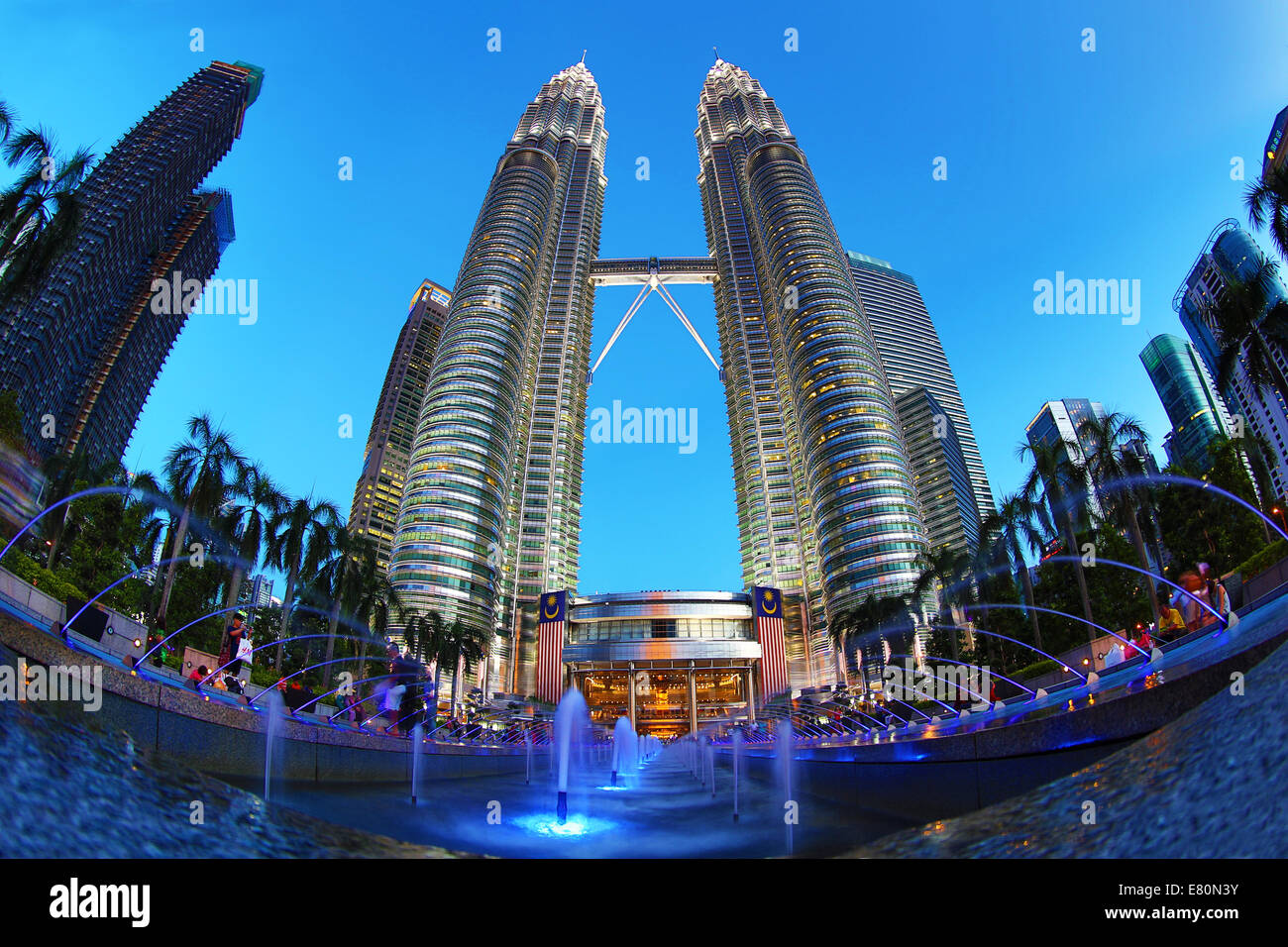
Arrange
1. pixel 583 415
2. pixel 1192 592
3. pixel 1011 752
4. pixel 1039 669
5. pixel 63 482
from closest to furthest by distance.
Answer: pixel 1011 752 → pixel 1192 592 → pixel 1039 669 → pixel 63 482 → pixel 583 415

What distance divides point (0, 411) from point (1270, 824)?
51.4 metres

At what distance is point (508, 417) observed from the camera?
13888 centimetres

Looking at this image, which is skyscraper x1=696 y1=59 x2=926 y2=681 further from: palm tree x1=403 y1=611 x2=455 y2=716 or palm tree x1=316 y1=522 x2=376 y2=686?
palm tree x1=316 y1=522 x2=376 y2=686

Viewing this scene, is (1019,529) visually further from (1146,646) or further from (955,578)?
(1146,646)

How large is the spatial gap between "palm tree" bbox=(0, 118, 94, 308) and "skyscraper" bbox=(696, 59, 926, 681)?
325ft

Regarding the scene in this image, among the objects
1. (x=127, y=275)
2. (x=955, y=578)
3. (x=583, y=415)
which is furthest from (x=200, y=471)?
(x=583, y=415)

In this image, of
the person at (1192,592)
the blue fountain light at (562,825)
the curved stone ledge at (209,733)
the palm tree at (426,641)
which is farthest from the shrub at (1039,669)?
the palm tree at (426,641)

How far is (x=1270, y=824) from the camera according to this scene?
361cm

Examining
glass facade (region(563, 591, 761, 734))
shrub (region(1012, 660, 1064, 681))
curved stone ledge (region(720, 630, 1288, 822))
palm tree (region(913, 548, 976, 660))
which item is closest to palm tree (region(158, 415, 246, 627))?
curved stone ledge (region(720, 630, 1288, 822))

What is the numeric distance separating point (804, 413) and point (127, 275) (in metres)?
141

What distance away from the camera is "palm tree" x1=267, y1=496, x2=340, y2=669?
40.0 meters

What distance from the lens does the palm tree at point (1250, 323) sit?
83.4 feet
